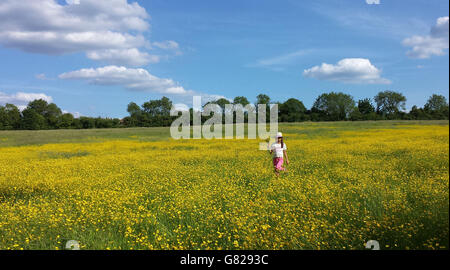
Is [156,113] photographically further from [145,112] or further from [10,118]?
[10,118]

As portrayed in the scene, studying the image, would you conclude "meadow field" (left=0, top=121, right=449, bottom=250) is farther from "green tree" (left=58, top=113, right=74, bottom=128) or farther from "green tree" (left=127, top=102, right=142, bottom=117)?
"green tree" (left=127, top=102, right=142, bottom=117)

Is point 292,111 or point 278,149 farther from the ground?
point 292,111

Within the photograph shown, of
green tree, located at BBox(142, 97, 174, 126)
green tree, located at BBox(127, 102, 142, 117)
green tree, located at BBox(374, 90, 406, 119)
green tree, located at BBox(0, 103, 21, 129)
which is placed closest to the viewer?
green tree, located at BBox(374, 90, 406, 119)

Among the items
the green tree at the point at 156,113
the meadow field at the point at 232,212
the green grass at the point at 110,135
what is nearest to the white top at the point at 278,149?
the meadow field at the point at 232,212

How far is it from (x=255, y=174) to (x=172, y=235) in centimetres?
552

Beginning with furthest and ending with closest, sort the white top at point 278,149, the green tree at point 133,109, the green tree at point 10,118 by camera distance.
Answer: the green tree at point 133,109, the green tree at point 10,118, the white top at point 278,149

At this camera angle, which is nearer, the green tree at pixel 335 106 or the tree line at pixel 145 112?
the green tree at pixel 335 106

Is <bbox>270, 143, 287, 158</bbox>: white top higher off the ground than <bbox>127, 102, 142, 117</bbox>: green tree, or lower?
lower

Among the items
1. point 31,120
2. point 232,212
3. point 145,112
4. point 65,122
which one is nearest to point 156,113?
point 145,112

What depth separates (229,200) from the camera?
7152mm

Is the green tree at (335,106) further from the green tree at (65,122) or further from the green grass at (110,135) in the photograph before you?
the green tree at (65,122)

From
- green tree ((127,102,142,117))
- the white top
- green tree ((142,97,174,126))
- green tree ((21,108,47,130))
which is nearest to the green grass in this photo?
green tree ((21,108,47,130))
